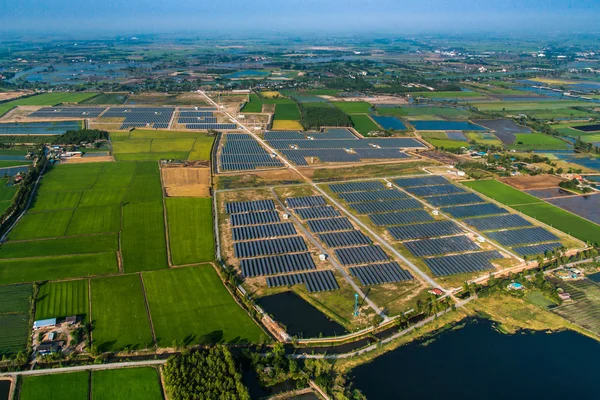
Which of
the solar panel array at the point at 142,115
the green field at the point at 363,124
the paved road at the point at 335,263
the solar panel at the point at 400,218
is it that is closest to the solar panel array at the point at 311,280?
the paved road at the point at 335,263

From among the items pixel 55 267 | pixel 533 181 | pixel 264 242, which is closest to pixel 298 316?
pixel 264 242

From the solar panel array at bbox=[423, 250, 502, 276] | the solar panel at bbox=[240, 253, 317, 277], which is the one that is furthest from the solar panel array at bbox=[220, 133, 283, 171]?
the solar panel array at bbox=[423, 250, 502, 276]

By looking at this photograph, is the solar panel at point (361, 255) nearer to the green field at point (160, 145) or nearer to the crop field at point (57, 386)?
the crop field at point (57, 386)

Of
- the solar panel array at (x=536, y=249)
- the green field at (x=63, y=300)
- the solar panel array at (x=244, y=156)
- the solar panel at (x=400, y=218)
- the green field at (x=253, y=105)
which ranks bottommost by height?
the green field at (x=63, y=300)

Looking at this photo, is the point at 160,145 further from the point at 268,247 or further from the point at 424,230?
the point at 424,230

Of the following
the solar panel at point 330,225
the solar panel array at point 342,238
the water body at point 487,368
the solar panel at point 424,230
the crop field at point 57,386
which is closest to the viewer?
the crop field at point 57,386

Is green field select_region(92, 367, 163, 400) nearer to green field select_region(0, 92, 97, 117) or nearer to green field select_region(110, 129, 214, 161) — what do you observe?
green field select_region(110, 129, 214, 161)
